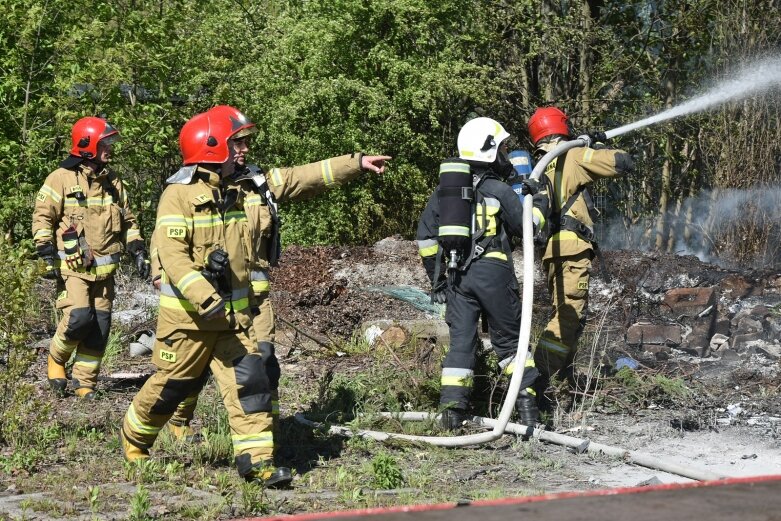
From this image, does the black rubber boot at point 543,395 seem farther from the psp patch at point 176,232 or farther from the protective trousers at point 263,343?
the psp patch at point 176,232

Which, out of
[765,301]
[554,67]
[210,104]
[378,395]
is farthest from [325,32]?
[378,395]

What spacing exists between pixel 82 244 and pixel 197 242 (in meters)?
3.07

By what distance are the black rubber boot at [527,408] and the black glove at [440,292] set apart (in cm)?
81

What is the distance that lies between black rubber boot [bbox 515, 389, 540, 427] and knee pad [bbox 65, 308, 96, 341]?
350 centimetres

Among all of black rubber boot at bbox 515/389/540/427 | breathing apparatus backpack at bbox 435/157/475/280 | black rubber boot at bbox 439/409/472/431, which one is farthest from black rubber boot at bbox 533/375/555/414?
breathing apparatus backpack at bbox 435/157/475/280

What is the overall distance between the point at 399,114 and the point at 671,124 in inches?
150

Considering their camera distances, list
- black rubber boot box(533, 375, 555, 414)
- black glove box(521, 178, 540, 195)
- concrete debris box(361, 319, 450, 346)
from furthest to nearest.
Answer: concrete debris box(361, 319, 450, 346)
black rubber boot box(533, 375, 555, 414)
black glove box(521, 178, 540, 195)

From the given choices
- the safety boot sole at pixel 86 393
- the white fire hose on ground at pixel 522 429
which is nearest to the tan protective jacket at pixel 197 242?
the white fire hose on ground at pixel 522 429

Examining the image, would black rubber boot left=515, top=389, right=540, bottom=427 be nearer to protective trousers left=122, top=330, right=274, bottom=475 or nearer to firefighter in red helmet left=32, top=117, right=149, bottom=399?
protective trousers left=122, top=330, right=274, bottom=475

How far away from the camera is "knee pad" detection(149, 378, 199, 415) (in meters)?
5.73

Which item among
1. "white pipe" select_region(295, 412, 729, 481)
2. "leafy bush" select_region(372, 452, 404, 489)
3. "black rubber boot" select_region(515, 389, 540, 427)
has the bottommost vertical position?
"leafy bush" select_region(372, 452, 404, 489)

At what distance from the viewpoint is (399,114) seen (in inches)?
584

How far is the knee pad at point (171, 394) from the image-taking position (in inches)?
226

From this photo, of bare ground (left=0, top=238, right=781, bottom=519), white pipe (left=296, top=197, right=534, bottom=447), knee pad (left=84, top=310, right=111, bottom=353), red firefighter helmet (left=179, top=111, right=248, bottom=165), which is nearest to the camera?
bare ground (left=0, top=238, right=781, bottom=519)
